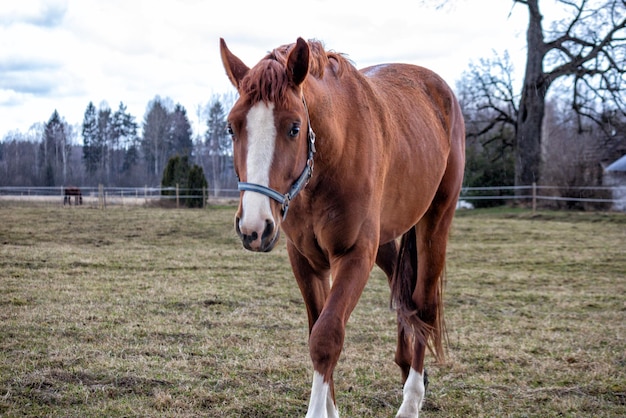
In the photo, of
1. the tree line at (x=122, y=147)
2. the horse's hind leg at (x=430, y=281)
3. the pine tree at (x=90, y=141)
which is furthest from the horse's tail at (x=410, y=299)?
the pine tree at (x=90, y=141)

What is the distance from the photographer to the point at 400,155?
3.17 metres

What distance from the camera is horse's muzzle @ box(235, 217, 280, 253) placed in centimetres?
200

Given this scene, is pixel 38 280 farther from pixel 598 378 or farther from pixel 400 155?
pixel 598 378

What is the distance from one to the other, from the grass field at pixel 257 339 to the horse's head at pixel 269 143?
55.9 inches

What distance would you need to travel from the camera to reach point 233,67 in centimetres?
249

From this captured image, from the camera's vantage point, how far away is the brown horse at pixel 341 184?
2150 millimetres

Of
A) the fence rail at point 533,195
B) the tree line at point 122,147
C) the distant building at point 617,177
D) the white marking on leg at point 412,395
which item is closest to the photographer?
the white marking on leg at point 412,395

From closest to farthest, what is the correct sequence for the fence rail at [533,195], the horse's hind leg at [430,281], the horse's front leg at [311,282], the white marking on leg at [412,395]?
the horse's front leg at [311,282], the white marking on leg at [412,395], the horse's hind leg at [430,281], the fence rail at [533,195]

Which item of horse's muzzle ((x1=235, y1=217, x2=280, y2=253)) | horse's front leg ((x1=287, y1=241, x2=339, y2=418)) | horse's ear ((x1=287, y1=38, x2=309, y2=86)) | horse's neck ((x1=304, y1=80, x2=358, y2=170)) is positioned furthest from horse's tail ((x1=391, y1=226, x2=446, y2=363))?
horse's ear ((x1=287, y1=38, x2=309, y2=86))

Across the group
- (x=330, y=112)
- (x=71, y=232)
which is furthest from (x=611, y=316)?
(x=71, y=232)

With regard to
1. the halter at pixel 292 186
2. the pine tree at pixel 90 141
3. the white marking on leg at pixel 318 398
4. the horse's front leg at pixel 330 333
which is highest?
the pine tree at pixel 90 141

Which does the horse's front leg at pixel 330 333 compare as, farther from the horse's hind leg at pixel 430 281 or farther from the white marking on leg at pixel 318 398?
the horse's hind leg at pixel 430 281

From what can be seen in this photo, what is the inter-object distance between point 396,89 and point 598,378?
229 cm

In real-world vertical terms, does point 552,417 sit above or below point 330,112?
below
